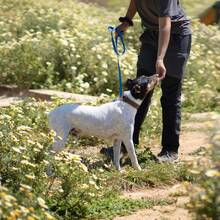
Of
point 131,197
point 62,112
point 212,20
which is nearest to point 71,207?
point 131,197

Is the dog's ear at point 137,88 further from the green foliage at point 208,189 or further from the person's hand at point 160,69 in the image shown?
the green foliage at point 208,189

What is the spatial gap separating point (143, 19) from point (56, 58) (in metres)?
3.55

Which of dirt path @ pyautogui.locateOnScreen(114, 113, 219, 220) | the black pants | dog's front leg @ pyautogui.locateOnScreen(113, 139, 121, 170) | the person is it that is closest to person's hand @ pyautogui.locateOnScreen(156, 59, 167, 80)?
the person

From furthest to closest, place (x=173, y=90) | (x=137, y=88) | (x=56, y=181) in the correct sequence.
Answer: (x=173, y=90) < (x=137, y=88) < (x=56, y=181)

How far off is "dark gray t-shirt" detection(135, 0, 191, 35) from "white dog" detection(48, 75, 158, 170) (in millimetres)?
564

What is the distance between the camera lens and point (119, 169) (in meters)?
6.21

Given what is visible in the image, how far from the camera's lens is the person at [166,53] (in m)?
6.15

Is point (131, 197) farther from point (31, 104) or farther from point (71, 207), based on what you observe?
point (31, 104)

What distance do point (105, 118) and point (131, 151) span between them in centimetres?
37

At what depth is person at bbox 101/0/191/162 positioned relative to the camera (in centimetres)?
615

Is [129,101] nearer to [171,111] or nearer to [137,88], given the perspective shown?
[137,88]

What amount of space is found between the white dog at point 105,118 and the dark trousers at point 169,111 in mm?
583

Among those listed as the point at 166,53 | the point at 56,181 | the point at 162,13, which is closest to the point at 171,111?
the point at 166,53

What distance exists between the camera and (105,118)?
19.9 feet
